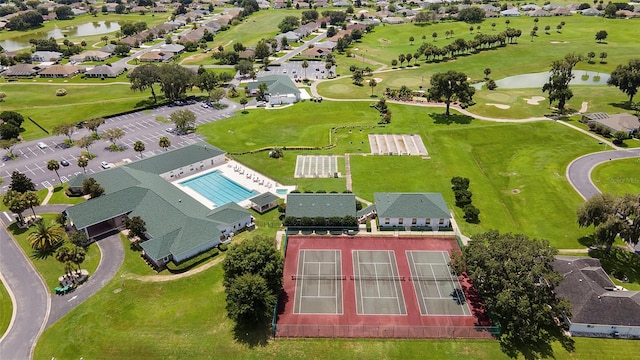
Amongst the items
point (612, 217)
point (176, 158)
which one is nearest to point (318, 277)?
point (612, 217)

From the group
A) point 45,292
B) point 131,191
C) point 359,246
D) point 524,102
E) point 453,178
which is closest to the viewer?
point 45,292

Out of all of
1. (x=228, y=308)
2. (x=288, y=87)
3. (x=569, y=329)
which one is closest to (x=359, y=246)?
(x=228, y=308)

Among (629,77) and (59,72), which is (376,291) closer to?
(629,77)

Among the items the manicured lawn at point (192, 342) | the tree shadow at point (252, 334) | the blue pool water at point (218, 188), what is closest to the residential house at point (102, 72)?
the blue pool water at point (218, 188)

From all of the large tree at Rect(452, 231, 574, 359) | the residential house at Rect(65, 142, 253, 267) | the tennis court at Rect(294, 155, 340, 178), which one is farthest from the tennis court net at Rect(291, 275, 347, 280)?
the tennis court at Rect(294, 155, 340, 178)

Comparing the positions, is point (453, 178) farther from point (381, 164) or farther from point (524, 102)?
point (524, 102)

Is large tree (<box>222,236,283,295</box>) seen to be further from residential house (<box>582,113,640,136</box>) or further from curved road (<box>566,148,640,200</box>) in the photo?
residential house (<box>582,113,640,136</box>)

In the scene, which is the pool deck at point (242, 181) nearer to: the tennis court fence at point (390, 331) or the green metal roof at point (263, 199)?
the green metal roof at point (263, 199)
